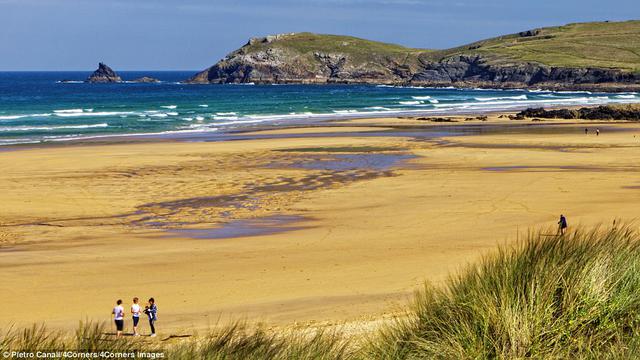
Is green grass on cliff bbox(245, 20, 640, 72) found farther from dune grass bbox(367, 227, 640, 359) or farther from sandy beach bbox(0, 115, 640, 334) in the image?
dune grass bbox(367, 227, 640, 359)

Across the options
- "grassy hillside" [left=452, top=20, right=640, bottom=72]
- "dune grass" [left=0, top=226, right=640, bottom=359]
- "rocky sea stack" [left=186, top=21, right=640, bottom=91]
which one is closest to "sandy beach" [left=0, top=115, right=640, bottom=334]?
"dune grass" [left=0, top=226, right=640, bottom=359]

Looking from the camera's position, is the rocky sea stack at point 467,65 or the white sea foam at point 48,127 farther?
the rocky sea stack at point 467,65

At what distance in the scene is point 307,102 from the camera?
101188 millimetres

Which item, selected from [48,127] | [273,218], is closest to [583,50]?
[48,127]

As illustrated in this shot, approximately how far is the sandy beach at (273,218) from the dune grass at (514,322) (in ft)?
10.0

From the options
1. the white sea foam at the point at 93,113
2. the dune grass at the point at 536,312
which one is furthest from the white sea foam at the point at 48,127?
the dune grass at the point at 536,312

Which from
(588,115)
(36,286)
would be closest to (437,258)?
(36,286)

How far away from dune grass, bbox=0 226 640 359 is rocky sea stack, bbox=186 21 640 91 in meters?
146

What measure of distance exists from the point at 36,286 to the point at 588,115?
5768 cm

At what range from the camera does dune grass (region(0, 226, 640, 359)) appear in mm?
6367

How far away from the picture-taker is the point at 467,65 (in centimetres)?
18188

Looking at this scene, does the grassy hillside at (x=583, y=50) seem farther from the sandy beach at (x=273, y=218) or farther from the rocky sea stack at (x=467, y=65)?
the sandy beach at (x=273, y=218)

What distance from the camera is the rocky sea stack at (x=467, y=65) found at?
516ft

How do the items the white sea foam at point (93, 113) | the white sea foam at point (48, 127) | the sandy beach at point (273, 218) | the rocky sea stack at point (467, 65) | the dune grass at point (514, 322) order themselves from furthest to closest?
1. the rocky sea stack at point (467, 65)
2. the white sea foam at point (93, 113)
3. the white sea foam at point (48, 127)
4. the sandy beach at point (273, 218)
5. the dune grass at point (514, 322)
